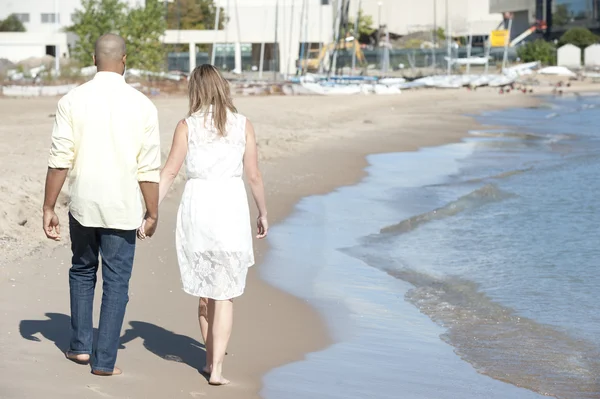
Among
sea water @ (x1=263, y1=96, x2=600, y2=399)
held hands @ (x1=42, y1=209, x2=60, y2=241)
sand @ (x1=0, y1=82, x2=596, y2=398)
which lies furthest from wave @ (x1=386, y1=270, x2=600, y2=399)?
held hands @ (x1=42, y1=209, x2=60, y2=241)

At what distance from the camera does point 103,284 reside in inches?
202

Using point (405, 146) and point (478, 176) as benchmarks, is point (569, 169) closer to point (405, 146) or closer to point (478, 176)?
point (478, 176)

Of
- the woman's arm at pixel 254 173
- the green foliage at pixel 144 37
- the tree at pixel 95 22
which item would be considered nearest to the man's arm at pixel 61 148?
the woman's arm at pixel 254 173

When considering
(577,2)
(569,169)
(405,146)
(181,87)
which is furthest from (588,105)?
(577,2)

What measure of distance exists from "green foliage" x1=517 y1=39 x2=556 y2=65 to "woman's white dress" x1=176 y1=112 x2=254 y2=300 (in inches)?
3296

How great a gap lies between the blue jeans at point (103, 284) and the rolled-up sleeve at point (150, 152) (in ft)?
0.98

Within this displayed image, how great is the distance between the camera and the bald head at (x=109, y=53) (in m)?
4.90

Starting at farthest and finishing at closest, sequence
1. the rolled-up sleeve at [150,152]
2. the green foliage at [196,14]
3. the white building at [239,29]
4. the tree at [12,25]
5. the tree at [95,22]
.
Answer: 1. the green foliage at [196,14]
2. the tree at [12,25]
3. the white building at [239,29]
4. the tree at [95,22]
5. the rolled-up sleeve at [150,152]

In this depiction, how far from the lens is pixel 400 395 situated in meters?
5.34

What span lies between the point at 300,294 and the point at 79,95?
3543 millimetres

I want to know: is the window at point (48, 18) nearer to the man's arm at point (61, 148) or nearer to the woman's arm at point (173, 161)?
the woman's arm at point (173, 161)

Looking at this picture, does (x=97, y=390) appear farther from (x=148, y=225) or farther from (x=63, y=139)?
(x=63, y=139)

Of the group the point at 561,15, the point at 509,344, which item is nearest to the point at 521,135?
the point at 509,344

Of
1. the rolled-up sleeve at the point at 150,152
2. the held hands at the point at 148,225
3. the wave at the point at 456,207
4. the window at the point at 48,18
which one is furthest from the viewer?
the window at the point at 48,18
